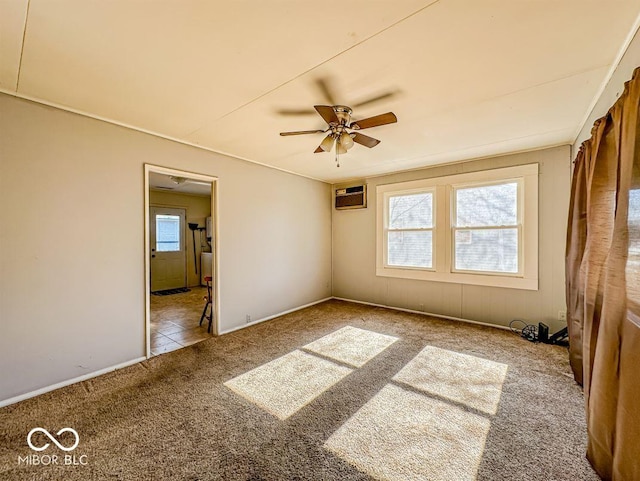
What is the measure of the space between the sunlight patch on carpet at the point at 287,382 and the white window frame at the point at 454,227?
2455 millimetres

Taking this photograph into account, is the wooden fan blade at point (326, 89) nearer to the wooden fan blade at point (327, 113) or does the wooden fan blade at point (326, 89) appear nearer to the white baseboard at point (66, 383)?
the wooden fan blade at point (327, 113)

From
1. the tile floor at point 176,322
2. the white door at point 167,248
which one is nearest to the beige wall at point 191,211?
the white door at point 167,248

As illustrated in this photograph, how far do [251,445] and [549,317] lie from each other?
3.90 meters

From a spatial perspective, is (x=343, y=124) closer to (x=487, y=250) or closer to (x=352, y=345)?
(x=352, y=345)

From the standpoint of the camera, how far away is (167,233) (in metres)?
6.89

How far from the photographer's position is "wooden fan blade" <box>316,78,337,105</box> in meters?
2.05

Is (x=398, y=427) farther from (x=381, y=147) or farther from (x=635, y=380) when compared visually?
(x=381, y=147)

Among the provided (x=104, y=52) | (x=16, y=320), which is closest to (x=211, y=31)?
(x=104, y=52)

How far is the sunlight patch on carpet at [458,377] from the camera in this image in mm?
2236

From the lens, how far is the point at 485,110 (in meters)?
2.55

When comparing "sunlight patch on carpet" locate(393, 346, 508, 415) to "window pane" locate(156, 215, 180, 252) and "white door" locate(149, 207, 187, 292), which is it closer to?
"white door" locate(149, 207, 187, 292)

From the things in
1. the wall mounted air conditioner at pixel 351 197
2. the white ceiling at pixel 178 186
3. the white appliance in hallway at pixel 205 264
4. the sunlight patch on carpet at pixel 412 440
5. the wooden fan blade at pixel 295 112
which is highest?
the white ceiling at pixel 178 186

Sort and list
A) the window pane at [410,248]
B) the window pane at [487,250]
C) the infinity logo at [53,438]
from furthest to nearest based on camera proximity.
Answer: the window pane at [410,248] → the window pane at [487,250] → the infinity logo at [53,438]

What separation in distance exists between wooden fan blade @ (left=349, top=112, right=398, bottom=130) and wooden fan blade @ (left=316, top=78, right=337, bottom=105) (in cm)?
27
